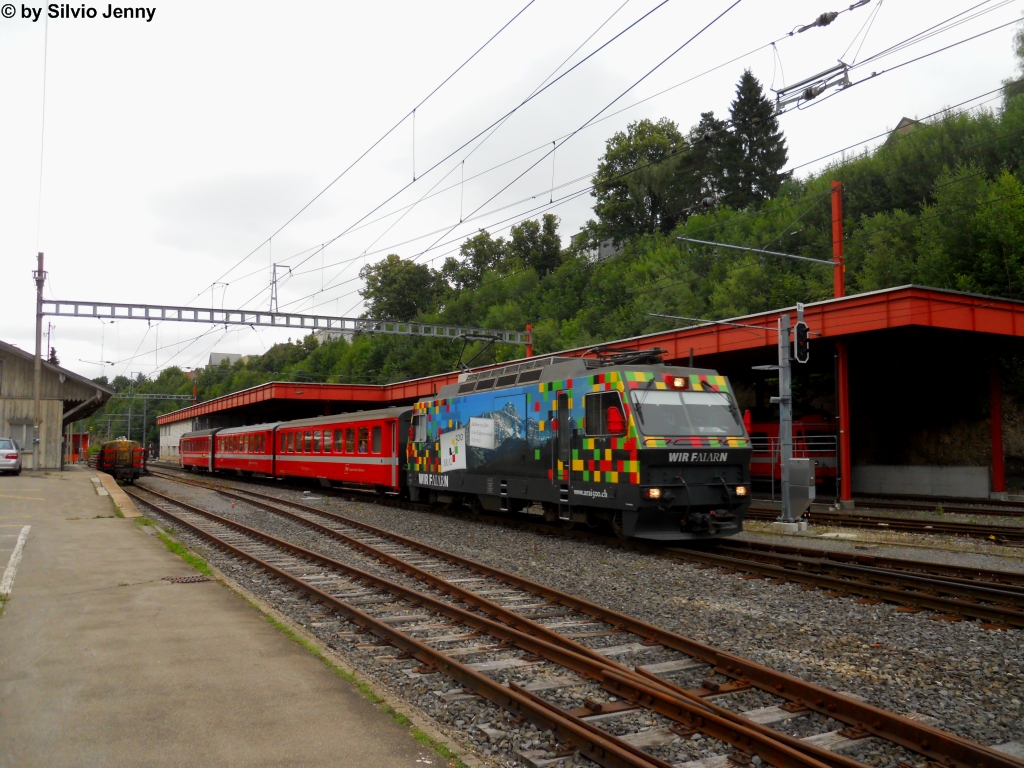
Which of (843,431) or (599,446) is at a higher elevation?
(843,431)

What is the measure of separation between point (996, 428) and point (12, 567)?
2421cm

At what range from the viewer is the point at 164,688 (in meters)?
5.75

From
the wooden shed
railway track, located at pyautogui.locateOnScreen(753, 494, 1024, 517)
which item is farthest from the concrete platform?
the wooden shed

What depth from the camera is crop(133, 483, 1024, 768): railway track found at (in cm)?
480

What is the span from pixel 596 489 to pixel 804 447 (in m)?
16.1

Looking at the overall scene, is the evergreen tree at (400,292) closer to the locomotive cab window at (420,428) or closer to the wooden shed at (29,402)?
the wooden shed at (29,402)

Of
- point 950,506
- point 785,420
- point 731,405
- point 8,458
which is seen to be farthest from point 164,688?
point 8,458

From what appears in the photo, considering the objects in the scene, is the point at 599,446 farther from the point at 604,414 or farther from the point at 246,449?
the point at 246,449

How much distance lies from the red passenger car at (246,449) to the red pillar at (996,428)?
26.1 metres

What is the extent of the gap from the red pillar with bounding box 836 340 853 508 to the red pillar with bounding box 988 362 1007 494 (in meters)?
4.58

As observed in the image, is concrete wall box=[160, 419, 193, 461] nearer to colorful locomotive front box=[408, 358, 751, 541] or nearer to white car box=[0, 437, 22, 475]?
white car box=[0, 437, 22, 475]

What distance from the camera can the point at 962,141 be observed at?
4034 centimetres

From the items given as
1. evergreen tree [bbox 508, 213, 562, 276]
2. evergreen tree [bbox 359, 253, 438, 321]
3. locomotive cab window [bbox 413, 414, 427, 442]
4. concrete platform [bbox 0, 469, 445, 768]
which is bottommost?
concrete platform [bbox 0, 469, 445, 768]

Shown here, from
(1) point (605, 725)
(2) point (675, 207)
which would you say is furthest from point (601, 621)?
(2) point (675, 207)
